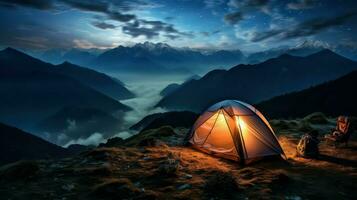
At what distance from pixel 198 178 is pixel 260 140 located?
5.00m

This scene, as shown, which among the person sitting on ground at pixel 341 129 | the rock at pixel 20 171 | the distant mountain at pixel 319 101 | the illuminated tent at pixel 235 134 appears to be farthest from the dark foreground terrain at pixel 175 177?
the distant mountain at pixel 319 101

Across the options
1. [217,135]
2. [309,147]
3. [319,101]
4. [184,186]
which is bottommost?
[184,186]

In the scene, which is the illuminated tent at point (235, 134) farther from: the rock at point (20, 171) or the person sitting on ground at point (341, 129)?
the rock at point (20, 171)

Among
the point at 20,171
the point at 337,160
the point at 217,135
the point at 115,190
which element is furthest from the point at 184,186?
the point at 337,160

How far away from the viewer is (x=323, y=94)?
168 m

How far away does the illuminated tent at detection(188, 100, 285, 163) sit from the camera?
14.8m

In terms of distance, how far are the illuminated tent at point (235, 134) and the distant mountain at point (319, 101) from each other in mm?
135667

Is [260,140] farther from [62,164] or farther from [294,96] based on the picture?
[294,96]

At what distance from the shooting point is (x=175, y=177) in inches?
471

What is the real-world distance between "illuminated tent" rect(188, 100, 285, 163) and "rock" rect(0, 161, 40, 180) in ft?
29.1

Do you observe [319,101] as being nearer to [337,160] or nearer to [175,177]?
[337,160]

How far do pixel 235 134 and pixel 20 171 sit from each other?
33.8 ft

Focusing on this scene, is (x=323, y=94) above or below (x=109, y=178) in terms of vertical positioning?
above

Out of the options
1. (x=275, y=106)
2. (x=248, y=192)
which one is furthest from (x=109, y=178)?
(x=275, y=106)
